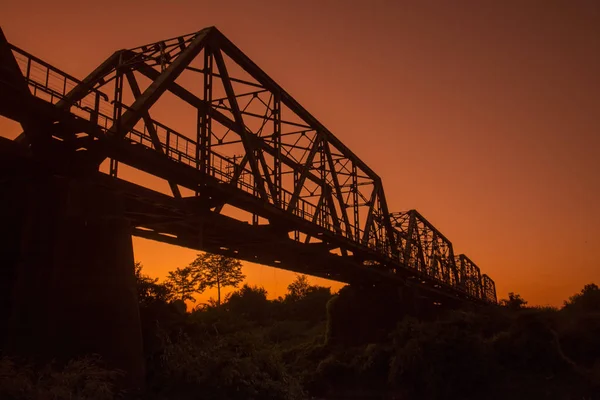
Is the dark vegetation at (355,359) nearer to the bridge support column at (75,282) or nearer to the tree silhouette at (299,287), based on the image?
the bridge support column at (75,282)

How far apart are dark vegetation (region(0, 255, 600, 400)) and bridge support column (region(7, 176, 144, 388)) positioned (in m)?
0.67

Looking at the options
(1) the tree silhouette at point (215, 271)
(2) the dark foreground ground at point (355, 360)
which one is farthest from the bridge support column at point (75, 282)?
(1) the tree silhouette at point (215, 271)

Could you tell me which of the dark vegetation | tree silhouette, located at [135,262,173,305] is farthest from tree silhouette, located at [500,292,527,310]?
tree silhouette, located at [135,262,173,305]

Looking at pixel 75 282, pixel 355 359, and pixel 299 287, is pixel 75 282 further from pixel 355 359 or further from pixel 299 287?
pixel 299 287

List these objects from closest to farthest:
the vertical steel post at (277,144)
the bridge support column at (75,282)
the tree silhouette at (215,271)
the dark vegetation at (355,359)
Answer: the bridge support column at (75,282), the dark vegetation at (355,359), the vertical steel post at (277,144), the tree silhouette at (215,271)

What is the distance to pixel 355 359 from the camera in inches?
1645

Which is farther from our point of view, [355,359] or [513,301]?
[513,301]

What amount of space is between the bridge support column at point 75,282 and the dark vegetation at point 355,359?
67 cm

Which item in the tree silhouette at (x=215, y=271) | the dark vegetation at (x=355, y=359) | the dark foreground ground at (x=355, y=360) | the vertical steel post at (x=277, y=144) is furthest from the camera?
the tree silhouette at (x=215, y=271)

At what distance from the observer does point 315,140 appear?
109 feet

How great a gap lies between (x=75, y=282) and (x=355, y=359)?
3125 cm

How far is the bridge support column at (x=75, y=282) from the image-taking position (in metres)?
13.1

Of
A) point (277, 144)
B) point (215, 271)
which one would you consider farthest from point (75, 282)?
point (215, 271)

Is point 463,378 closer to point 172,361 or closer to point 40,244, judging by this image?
point 172,361
